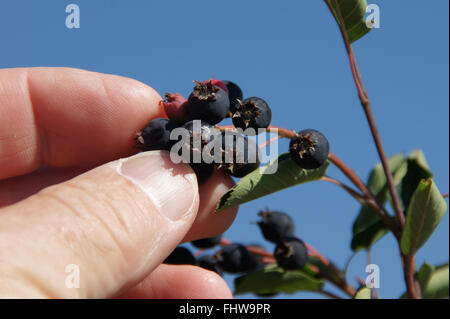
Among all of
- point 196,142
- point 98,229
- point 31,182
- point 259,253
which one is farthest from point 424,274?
point 31,182

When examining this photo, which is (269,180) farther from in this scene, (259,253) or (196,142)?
(259,253)

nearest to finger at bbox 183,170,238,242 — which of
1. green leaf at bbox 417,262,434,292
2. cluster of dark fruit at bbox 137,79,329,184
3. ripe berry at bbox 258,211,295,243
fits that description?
cluster of dark fruit at bbox 137,79,329,184

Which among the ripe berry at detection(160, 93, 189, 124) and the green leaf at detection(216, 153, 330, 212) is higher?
the ripe berry at detection(160, 93, 189, 124)

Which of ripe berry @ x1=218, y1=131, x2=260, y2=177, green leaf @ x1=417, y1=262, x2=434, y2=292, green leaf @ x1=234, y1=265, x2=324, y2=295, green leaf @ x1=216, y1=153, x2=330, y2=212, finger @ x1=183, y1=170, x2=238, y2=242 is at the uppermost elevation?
ripe berry @ x1=218, y1=131, x2=260, y2=177

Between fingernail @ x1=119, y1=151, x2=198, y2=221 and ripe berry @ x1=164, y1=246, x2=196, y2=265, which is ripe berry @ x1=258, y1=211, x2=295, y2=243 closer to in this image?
ripe berry @ x1=164, y1=246, x2=196, y2=265

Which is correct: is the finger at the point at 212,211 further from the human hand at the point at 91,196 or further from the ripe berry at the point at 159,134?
the ripe berry at the point at 159,134

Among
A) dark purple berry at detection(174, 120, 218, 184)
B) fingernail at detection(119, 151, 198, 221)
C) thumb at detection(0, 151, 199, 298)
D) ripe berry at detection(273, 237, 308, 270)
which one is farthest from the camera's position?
ripe berry at detection(273, 237, 308, 270)
